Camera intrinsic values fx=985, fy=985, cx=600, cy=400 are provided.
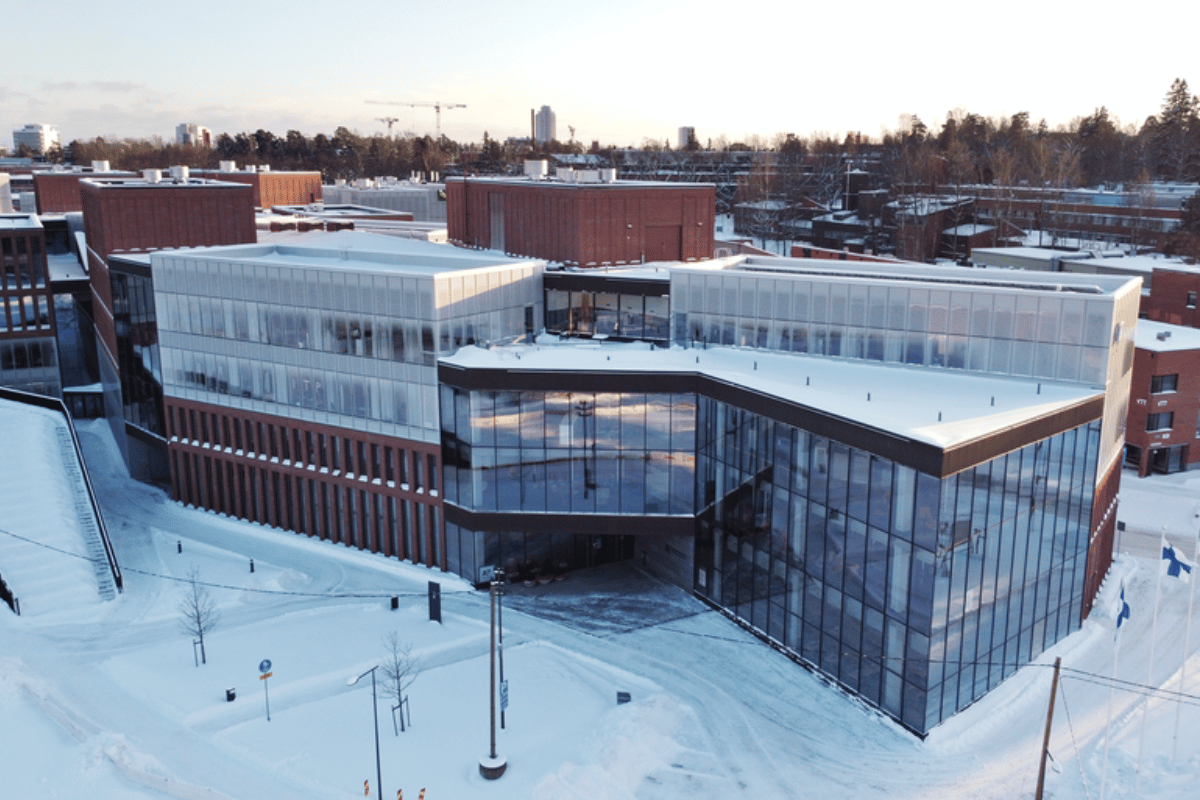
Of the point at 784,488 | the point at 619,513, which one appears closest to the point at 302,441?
the point at 619,513

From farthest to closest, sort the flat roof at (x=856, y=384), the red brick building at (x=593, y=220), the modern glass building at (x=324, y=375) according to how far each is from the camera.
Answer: the red brick building at (x=593, y=220), the modern glass building at (x=324, y=375), the flat roof at (x=856, y=384)

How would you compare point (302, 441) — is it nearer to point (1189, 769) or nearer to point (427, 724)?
point (427, 724)

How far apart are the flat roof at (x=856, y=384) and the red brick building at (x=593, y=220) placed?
959 centimetres

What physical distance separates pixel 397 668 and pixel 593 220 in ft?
99.5

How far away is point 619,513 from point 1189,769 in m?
22.8

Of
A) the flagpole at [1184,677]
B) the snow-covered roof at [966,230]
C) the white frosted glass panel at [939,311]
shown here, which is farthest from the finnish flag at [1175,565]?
the snow-covered roof at [966,230]

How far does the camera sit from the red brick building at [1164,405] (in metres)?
60.6

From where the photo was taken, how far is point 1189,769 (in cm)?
3153

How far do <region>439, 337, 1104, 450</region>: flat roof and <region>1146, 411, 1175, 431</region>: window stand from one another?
91.6 feet

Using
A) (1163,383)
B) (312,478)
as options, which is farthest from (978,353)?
(312,478)

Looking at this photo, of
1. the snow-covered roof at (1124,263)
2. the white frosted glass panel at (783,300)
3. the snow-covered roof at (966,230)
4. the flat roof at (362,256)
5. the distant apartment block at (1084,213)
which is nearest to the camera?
the white frosted glass panel at (783,300)

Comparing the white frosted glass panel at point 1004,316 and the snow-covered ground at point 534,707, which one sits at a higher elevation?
the white frosted glass panel at point 1004,316

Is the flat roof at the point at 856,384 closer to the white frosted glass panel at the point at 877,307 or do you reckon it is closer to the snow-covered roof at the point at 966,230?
the white frosted glass panel at the point at 877,307

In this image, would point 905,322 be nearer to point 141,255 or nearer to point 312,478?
point 312,478
